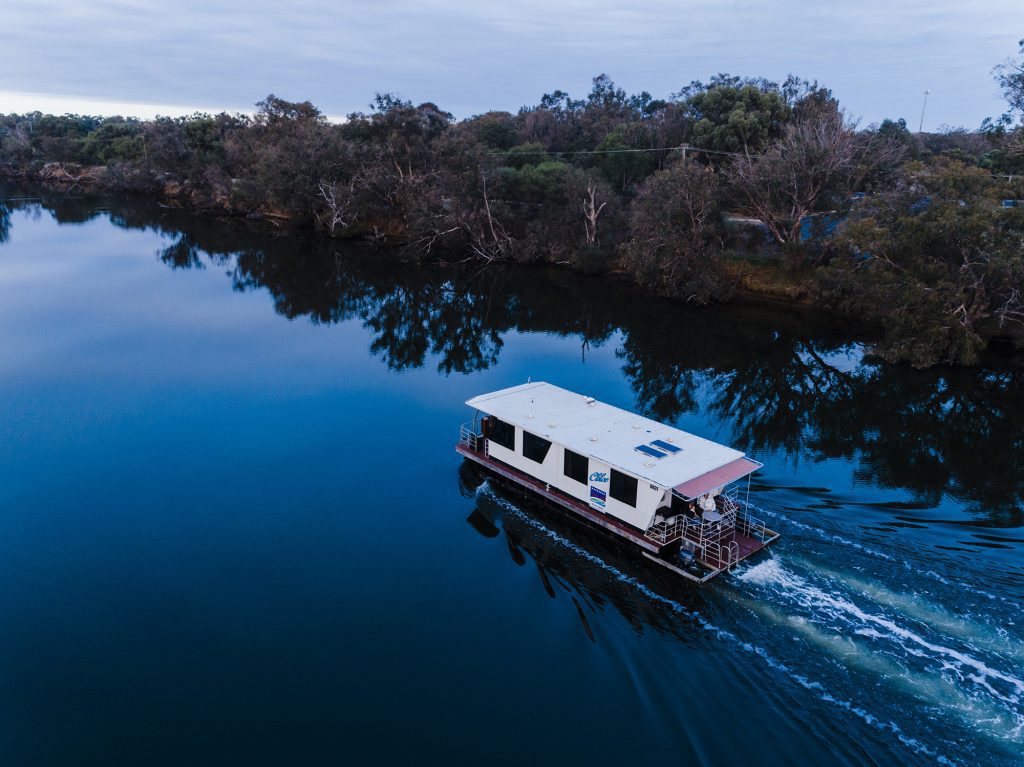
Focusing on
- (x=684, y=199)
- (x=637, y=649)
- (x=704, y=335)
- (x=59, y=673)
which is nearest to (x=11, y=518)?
(x=59, y=673)

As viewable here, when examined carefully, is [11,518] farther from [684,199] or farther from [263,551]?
[684,199]

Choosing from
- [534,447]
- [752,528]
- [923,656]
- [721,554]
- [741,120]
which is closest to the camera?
[923,656]

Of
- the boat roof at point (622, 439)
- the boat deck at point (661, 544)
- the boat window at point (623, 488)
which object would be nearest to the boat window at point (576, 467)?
the boat roof at point (622, 439)

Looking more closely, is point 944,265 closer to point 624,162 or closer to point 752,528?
point 752,528

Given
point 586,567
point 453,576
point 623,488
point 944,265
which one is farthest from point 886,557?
point 944,265

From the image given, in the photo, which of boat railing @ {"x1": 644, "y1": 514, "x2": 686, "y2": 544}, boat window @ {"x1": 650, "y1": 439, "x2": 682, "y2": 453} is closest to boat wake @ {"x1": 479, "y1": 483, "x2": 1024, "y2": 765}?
boat railing @ {"x1": 644, "y1": 514, "x2": 686, "y2": 544}

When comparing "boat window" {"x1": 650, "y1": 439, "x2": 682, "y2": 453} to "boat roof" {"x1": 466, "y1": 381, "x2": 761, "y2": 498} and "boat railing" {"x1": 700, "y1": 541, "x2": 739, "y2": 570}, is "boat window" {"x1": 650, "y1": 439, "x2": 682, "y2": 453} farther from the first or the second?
"boat railing" {"x1": 700, "y1": 541, "x2": 739, "y2": 570}
